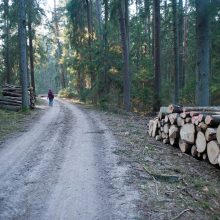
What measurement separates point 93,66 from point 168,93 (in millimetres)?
7025

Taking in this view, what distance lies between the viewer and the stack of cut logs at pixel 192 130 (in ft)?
25.0

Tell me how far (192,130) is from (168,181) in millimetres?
2354

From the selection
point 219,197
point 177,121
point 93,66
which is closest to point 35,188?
point 219,197

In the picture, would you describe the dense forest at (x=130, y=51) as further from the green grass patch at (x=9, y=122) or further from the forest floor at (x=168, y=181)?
the forest floor at (x=168, y=181)

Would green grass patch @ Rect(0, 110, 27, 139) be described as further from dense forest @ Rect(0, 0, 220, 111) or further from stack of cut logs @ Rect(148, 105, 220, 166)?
stack of cut logs @ Rect(148, 105, 220, 166)

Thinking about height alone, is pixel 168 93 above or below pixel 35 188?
above

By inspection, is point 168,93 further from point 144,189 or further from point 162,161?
point 144,189

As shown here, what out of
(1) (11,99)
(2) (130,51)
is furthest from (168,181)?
(2) (130,51)

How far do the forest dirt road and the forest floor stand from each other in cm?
20

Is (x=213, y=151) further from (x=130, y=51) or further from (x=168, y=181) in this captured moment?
(x=130, y=51)

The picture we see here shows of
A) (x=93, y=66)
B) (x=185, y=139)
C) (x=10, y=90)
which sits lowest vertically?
(x=185, y=139)

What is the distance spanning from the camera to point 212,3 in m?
12.2

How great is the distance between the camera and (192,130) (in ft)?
28.1

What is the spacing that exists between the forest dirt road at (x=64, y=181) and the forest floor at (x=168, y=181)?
204 mm
